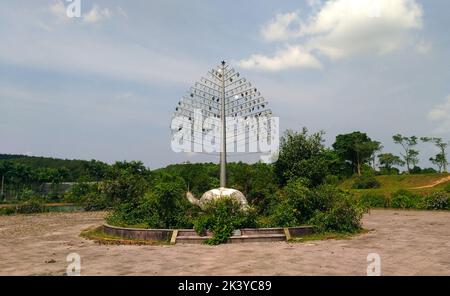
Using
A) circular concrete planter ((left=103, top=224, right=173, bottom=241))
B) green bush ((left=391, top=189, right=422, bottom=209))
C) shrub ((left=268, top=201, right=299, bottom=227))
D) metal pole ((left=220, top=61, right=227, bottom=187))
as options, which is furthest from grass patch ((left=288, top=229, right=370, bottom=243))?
green bush ((left=391, top=189, right=422, bottom=209))

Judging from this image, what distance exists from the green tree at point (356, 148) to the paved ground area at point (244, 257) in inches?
2661

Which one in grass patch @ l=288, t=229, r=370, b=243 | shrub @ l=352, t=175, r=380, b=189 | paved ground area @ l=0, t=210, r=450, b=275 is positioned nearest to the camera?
paved ground area @ l=0, t=210, r=450, b=275

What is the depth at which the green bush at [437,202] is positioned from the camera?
3503cm

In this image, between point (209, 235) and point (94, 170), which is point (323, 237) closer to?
point (209, 235)

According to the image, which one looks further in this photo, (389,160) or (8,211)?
(389,160)

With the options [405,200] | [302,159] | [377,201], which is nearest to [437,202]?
[405,200]

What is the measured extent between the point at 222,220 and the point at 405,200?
27.1 m

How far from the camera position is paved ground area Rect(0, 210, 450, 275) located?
36.8ft

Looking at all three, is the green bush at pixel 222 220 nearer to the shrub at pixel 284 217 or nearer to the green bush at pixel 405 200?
the shrub at pixel 284 217

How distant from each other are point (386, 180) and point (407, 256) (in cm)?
5510

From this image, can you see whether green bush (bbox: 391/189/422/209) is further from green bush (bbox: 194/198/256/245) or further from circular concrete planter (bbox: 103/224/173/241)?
circular concrete planter (bbox: 103/224/173/241)

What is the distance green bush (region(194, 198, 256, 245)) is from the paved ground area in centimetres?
93

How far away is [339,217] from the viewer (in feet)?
61.9
